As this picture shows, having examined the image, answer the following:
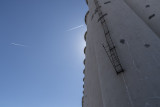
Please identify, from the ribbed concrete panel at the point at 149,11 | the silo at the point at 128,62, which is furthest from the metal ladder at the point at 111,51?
the ribbed concrete panel at the point at 149,11

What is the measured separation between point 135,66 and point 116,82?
0.93m

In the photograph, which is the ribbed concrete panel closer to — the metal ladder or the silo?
the silo

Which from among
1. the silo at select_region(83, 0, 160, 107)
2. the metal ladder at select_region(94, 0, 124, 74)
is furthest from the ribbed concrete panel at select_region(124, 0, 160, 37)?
the metal ladder at select_region(94, 0, 124, 74)

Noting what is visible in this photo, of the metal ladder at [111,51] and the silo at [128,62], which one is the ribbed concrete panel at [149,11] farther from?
the metal ladder at [111,51]

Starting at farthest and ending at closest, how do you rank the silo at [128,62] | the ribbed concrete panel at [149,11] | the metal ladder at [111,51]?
the ribbed concrete panel at [149,11] → the metal ladder at [111,51] → the silo at [128,62]

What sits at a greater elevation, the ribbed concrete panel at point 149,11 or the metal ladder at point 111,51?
the ribbed concrete panel at point 149,11

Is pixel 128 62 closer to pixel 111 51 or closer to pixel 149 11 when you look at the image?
pixel 111 51

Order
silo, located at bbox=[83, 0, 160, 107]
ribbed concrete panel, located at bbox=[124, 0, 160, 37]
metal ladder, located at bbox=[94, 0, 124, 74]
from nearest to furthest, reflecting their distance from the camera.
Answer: silo, located at bbox=[83, 0, 160, 107] → metal ladder, located at bbox=[94, 0, 124, 74] → ribbed concrete panel, located at bbox=[124, 0, 160, 37]

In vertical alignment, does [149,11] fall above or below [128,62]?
above

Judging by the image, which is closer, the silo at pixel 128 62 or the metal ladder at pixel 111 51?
the silo at pixel 128 62

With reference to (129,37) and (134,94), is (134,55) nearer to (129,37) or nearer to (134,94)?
(129,37)

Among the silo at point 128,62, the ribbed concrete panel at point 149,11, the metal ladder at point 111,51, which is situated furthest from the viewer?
the ribbed concrete panel at point 149,11

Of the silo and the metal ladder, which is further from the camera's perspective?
the metal ladder

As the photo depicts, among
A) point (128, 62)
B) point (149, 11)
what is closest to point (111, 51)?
point (128, 62)
